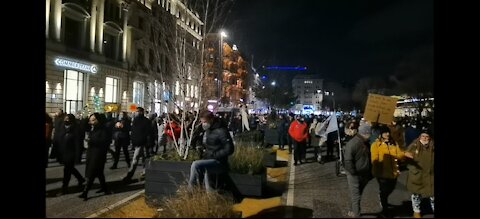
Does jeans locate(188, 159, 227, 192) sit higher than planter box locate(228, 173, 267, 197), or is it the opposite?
jeans locate(188, 159, 227, 192)

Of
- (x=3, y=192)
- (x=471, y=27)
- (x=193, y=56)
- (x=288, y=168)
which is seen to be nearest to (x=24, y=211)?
(x=3, y=192)

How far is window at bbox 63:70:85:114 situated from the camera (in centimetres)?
649

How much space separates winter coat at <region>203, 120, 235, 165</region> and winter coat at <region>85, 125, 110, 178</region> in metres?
1.48

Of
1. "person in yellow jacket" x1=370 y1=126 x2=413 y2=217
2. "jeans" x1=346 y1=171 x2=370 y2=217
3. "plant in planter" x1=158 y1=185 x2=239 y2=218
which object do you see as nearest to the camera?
"plant in planter" x1=158 y1=185 x2=239 y2=218

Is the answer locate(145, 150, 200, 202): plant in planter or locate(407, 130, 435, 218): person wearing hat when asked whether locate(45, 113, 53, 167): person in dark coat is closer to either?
locate(145, 150, 200, 202): plant in planter

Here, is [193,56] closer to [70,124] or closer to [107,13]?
[107,13]

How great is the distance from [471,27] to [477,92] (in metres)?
0.79

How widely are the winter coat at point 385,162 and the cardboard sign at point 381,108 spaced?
1.45 ft

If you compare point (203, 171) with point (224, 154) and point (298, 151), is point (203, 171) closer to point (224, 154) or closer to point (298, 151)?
point (224, 154)

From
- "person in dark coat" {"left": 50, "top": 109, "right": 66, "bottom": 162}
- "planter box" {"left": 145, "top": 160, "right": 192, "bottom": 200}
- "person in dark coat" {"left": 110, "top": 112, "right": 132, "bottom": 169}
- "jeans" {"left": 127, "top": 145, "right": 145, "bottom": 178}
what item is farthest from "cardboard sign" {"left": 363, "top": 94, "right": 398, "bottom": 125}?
"person in dark coat" {"left": 110, "top": 112, "right": 132, "bottom": 169}

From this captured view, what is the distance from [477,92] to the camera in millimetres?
4137

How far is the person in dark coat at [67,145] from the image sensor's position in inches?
187

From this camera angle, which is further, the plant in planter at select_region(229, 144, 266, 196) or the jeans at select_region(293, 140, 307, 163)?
the jeans at select_region(293, 140, 307, 163)

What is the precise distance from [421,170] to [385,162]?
584mm
